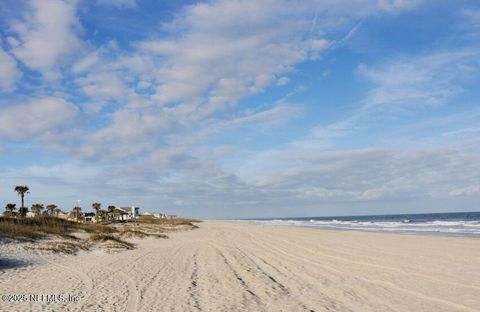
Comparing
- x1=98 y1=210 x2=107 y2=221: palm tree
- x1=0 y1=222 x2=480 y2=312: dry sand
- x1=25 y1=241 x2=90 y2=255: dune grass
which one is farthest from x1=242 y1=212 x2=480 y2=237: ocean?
x1=98 y1=210 x2=107 y2=221: palm tree

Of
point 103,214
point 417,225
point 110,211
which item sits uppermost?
point 110,211

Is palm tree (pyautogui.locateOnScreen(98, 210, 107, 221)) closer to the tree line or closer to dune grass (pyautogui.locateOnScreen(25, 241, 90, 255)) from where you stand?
the tree line

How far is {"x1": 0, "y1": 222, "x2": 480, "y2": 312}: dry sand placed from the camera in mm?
8867

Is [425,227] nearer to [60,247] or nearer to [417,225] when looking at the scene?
[417,225]

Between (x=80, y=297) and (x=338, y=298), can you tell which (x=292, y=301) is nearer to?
(x=338, y=298)

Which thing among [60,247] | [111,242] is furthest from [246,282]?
[111,242]

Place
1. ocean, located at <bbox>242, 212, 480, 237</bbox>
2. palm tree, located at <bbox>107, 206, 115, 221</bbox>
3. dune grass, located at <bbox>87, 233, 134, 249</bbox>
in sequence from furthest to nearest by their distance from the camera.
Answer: palm tree, located at <bbox>107, 206, 115, 221</bbox>, ocean, located at <bbox>242, 212, 480, 237</bbox>, dune grass, located at <bbox>87, 233, 134, 249</bbox>

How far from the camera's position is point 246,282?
11.5m

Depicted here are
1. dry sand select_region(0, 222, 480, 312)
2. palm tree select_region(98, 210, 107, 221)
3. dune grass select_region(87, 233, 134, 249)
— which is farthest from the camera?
palm tree select_region(98, 210, 107, 221)

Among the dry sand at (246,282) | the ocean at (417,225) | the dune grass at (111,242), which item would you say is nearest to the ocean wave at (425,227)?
the ocean at (417,225)

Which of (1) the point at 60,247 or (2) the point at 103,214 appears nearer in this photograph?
(1) the point at 60,247

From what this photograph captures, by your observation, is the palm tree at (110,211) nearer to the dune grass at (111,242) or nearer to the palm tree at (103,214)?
the palm tree at (103,214)

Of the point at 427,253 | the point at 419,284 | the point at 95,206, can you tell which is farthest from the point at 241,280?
the point at 95,206

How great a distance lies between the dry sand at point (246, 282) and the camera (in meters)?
→ 8.87
